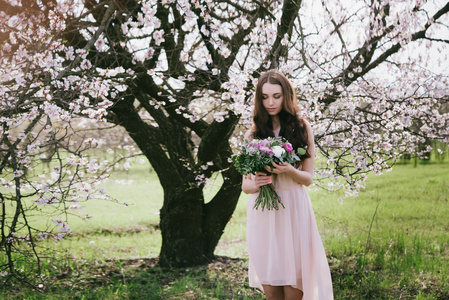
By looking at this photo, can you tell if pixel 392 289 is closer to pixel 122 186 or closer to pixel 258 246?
pixel 258 246

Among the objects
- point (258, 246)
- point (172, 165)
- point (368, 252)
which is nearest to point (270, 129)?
point (258, 246)

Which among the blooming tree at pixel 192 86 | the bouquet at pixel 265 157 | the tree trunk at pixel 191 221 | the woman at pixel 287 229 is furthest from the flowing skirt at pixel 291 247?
the tree trunk at pixel 191 221

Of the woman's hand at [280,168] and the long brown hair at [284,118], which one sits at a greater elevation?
the long brown hair at [284,118]

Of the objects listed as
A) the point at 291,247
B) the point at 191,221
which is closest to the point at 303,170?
the point at 291,247

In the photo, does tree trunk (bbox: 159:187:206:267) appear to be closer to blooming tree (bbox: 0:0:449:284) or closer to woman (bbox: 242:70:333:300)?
blooming tree (bbox: 0:0:449:284)

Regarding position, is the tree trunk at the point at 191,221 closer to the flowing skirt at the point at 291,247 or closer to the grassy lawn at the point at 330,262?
the grassy lawn at the point at 330,262

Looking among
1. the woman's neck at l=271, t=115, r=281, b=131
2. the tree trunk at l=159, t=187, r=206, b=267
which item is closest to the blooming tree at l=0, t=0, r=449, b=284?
the tree trunk at l=159, t=187, r=206, b=267

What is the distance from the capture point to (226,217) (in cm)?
558

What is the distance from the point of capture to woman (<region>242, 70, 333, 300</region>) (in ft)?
8.02

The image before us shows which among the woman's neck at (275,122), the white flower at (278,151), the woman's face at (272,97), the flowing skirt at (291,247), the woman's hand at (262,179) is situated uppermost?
the woman's face at (272,97)

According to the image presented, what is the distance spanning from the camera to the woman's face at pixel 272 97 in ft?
8.48

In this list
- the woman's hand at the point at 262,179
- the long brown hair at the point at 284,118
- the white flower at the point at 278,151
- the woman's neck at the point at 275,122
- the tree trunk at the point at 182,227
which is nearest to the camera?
the white flower at the point at 278,151

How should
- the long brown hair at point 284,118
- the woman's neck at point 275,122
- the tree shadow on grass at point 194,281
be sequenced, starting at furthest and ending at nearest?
the tree shadow on grass at point 194,281
the woman's neck at point 275,122
the long brown hair at point 284,118

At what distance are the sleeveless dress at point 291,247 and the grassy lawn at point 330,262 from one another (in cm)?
171
